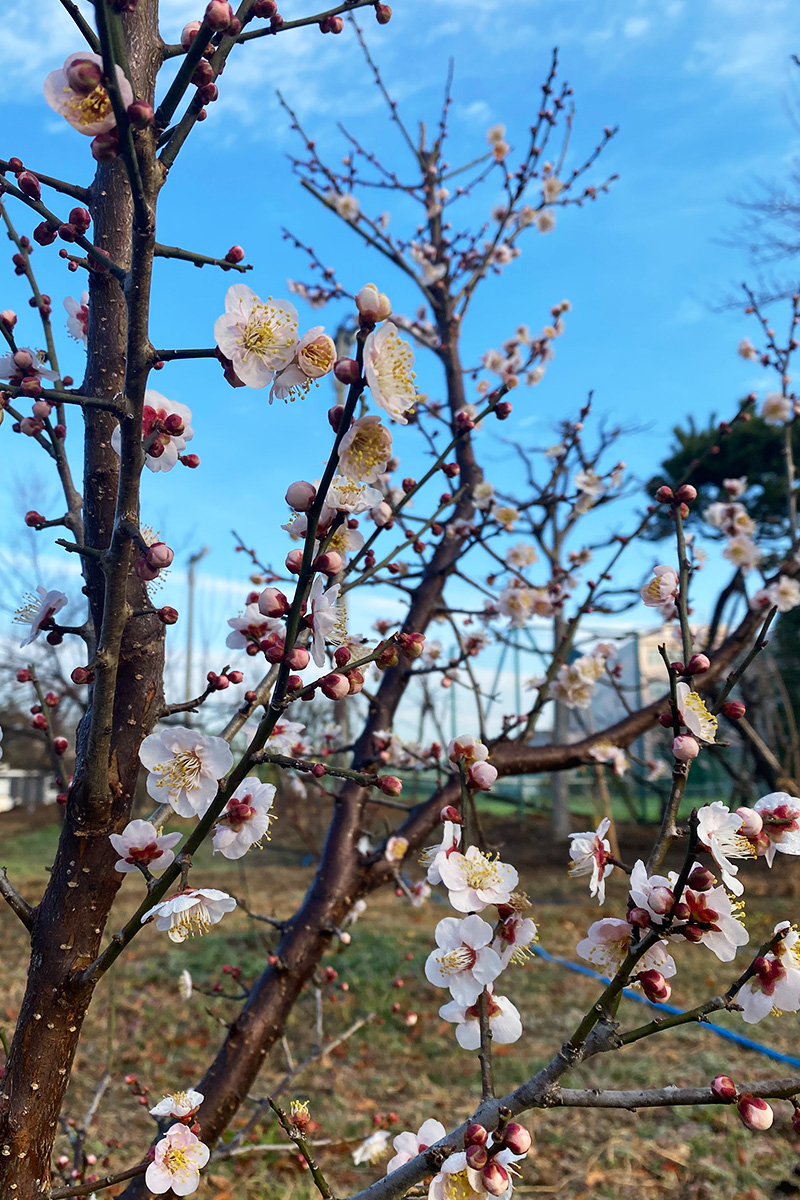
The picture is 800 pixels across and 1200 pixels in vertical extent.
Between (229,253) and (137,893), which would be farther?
(137,893)

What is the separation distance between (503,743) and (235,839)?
55.5 inches

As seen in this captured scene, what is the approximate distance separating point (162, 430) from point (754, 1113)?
3.34 ft

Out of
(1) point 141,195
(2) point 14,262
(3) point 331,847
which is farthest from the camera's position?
(3) point 331,847

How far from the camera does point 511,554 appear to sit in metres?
3.76

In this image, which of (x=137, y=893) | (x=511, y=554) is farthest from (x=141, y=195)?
(x=137, y=893)

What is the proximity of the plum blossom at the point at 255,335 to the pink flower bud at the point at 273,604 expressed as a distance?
0.22 meters

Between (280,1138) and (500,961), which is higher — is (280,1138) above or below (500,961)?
below

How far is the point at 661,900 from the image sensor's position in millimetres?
832

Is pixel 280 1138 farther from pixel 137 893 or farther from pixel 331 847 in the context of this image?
pixel 137 893

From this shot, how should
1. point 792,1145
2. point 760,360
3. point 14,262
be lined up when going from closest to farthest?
point 14,262, point 792,1145, point 760,360

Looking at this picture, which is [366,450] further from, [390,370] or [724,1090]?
[724,1090]

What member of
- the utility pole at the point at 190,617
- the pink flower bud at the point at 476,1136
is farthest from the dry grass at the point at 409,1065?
the utility pole at the point at 190,617

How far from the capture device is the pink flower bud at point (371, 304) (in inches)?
27.3

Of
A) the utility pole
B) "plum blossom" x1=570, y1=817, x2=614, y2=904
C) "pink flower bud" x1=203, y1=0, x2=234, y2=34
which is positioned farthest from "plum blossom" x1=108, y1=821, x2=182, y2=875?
the utility pole
